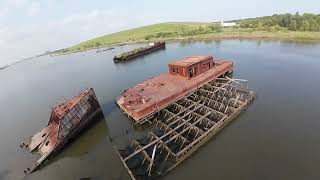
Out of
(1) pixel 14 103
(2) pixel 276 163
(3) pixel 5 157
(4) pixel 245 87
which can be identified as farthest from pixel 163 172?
(1) pixel 14 103

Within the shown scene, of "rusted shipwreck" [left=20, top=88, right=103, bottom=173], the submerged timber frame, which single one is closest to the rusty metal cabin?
the submerged timber frame

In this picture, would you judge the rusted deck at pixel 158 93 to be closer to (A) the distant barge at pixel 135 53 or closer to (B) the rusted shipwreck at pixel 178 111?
(B) the rusted shipwreck at pixel 178 111

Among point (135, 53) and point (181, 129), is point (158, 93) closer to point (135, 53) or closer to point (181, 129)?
point (181, 129)

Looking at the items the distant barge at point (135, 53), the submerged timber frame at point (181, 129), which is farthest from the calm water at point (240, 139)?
the distant barge at point (135, 53)

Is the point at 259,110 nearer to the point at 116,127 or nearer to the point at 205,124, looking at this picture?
the point at 205,124

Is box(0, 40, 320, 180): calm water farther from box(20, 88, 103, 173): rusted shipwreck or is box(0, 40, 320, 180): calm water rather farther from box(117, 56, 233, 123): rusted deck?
box(117, 56, 233, 123): rusted deck

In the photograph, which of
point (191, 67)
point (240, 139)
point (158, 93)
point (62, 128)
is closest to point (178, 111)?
point (158, 93)
